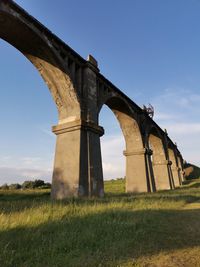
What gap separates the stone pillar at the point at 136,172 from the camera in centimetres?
1755

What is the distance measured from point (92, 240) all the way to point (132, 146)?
15.5 metres

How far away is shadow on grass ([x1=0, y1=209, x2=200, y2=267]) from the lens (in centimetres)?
312

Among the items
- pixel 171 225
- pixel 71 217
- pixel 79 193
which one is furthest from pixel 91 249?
pixel 79 193

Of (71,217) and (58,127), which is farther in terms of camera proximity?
(58,127)

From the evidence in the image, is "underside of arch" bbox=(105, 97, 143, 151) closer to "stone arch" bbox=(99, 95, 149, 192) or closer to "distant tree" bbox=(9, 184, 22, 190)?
"stone arch" bbox=(99, 95, 149, 192)

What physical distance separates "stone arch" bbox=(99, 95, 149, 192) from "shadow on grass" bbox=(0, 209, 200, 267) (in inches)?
478

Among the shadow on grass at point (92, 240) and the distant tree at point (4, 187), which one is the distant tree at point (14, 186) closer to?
the distant tree at point (4, 187)

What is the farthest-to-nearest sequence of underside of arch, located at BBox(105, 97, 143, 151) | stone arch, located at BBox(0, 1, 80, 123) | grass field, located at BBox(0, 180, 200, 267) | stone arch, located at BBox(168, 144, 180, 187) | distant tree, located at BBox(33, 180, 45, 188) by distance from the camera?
stone arch, located at BBox(168, 144, 180, 187) → distant tree, located at BBox(33, 180, 45, 188) → underside of arch, located at BBox(105, 97, 143, 151) → stone arch, located at BBox(0, 1, 80, 123) → grass field, located at BBox(0, 180, 200, 267)

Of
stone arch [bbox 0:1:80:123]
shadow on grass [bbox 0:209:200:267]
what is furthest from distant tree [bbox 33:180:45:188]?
shadow on grass [bbox 0:209:200:267]

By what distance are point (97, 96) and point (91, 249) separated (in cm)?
1075

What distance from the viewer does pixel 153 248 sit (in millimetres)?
3641

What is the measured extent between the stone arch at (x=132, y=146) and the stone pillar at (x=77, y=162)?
20.0 ft

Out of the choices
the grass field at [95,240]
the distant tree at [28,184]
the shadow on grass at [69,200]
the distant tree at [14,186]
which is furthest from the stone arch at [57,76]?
the distant tree at [28,184]

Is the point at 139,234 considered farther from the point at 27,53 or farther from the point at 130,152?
the point at 130,152
